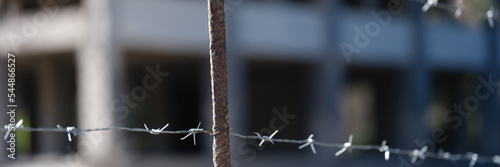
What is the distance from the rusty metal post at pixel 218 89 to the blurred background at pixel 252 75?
8218mm

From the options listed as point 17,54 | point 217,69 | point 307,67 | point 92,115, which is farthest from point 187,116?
point 217,69

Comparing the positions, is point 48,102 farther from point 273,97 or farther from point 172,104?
point 273,97

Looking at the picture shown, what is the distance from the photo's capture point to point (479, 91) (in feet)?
63.1

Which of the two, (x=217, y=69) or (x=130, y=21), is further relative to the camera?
(x=130, y=21)

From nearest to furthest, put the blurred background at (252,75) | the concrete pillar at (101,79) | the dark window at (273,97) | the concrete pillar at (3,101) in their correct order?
the concrete pillar at (101,79) < the blurred background at (252,75) < the concrete pillar at (3,101) < the dark window at (273,97)

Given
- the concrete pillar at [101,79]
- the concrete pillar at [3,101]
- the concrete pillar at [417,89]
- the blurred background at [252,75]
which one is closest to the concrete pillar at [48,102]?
the blurred background at [252,75]

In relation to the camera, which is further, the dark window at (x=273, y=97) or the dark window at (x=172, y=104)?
the dark window at (x=273, y=97)


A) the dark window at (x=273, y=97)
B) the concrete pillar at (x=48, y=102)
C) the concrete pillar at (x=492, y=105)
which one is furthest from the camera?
the dark window at (x=273, y=97)

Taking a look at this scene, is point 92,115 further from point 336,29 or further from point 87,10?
point 336,29

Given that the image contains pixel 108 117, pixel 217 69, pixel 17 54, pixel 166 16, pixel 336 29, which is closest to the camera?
pixel 217 69

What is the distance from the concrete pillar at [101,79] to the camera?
10461 millimetres

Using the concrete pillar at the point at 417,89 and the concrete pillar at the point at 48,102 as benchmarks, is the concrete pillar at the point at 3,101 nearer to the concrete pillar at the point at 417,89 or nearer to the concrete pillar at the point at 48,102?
the concrete pillar at the point at 48,102

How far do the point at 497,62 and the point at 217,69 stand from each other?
16.1m

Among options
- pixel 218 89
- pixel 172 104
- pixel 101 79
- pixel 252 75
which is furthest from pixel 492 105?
pixel 218 89
